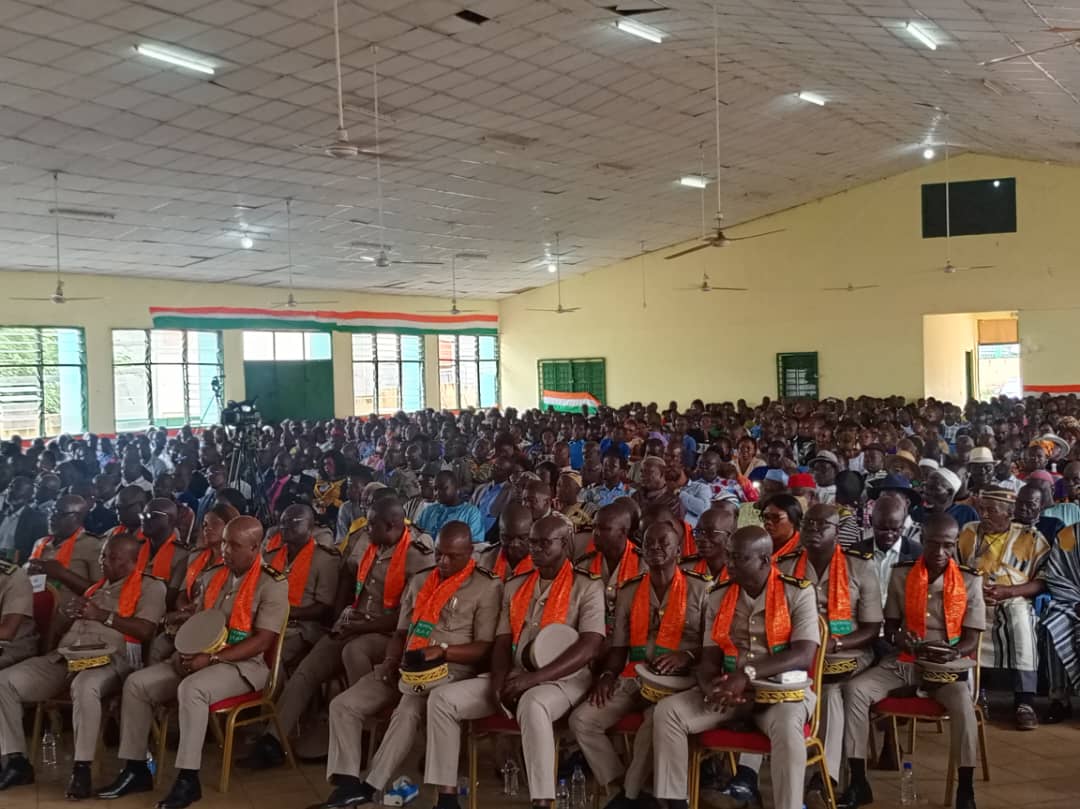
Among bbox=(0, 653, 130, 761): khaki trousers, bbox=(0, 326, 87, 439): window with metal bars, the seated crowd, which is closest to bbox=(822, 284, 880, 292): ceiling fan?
the seated crowd

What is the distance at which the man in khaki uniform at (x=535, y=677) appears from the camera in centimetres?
371

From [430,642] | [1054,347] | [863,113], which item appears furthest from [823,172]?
[430,642]

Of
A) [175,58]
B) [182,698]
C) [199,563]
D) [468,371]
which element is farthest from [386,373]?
[182,698]

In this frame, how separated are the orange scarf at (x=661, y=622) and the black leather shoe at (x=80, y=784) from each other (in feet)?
7.83

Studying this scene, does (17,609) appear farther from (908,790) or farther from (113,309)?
(113,309)

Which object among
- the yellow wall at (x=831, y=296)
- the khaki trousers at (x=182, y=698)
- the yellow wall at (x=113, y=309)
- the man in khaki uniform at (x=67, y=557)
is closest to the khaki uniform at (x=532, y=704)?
the khaki trousers at (x=182, y=698)

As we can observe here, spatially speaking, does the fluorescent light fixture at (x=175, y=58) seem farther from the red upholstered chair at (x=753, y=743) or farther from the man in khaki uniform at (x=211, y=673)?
the red upholstered chair at (x=753, y=743)

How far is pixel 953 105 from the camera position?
39.8 feet

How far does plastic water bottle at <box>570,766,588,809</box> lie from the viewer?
405cm

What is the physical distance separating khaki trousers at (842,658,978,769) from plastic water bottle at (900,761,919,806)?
226 mm

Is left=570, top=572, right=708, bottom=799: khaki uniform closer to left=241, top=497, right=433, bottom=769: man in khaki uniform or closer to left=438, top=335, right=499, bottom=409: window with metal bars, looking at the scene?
left=241, top=497, right=433, bottom=769: man in khaki uniform

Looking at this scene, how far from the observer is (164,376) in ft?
53.9

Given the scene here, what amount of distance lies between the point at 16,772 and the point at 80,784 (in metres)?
0.43

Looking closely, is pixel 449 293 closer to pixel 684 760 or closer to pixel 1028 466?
pixel 1028 466
